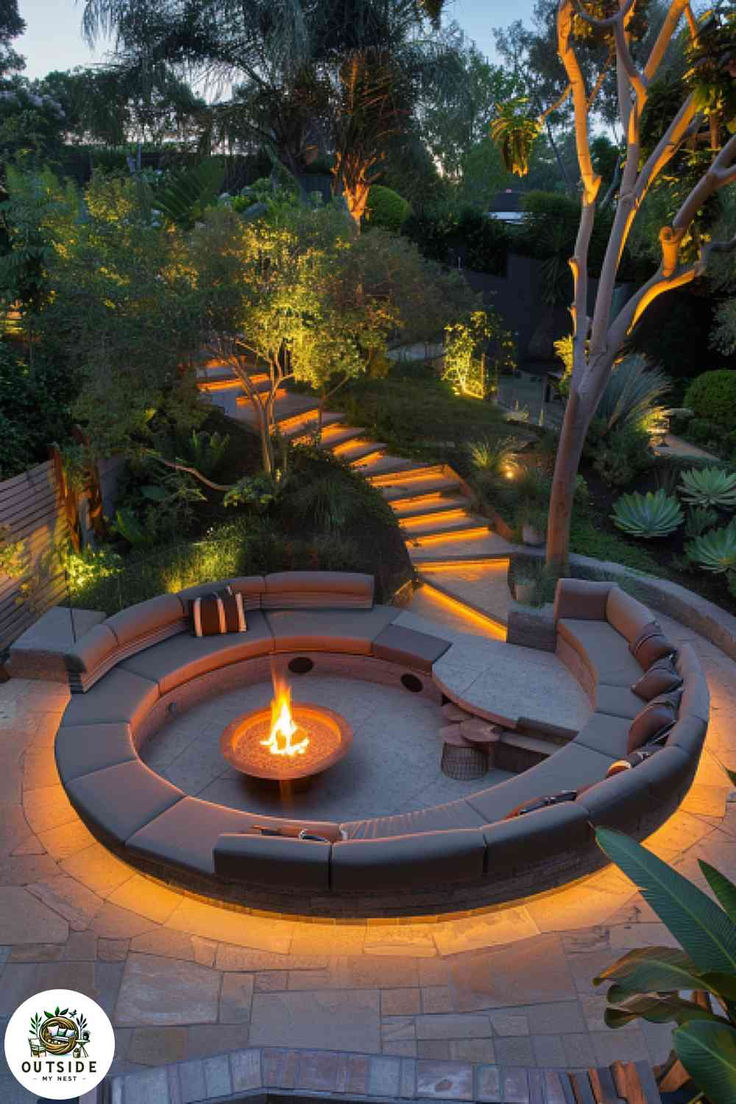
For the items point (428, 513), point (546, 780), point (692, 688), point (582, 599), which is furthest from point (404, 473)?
point (546, 780)

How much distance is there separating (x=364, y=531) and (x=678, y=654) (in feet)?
16.7

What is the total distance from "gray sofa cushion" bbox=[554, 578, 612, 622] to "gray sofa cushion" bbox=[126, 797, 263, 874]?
5000 mm

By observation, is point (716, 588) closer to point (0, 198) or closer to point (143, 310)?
point (143, 310)

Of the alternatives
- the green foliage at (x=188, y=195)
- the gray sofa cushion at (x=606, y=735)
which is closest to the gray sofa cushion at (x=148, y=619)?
the gray sofa cushion at (x=606, y=735)

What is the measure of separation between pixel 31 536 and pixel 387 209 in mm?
19185

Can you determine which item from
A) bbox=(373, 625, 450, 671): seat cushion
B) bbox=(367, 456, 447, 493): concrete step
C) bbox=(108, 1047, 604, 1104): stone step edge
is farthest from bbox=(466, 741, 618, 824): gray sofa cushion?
bbox=(367, 456, 447, 493): concrete step

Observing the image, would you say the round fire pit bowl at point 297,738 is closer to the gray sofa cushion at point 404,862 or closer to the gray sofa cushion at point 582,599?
the gray sofa cushion at point 404,862

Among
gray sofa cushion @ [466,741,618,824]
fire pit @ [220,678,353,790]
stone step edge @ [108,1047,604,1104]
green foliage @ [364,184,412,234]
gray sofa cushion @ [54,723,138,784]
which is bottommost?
fire pit @ [220,678,353,790]

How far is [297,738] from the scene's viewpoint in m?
8.92

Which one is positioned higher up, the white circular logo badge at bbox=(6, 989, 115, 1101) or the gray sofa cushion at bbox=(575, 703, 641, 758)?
the white circular logo badge at bbox=(6, 989, 115, 1101)

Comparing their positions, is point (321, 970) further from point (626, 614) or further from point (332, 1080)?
point (626, 614)

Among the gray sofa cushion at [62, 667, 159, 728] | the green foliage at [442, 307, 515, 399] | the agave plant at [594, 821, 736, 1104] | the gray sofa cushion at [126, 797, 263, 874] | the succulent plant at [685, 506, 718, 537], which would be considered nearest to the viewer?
the agave plant at [594, 821, 736, 1104]

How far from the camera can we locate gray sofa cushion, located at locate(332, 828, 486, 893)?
6297 mm

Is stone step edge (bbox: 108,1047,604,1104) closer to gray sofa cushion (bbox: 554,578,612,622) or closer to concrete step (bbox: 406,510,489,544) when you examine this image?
gray sofa cushion (bbox: 554,578,612,622)
